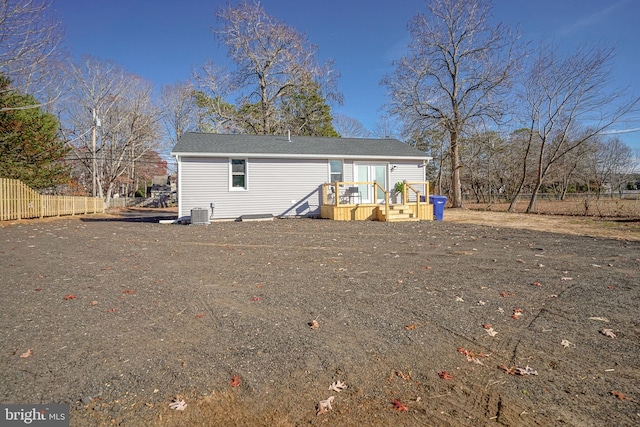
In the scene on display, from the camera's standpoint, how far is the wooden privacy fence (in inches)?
532

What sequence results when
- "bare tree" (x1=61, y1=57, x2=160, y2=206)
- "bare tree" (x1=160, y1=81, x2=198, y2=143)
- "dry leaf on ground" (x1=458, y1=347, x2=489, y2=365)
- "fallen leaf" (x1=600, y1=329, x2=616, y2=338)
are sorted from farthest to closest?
1. "bare tree" (x1=160, y1=81, x2=198, y2=143)
2. "bare tree" (x1=61, y1=57, x2=160, y2=206)
3. "fallen leaf" (x1=600, y1=329, x2=616, y2=338)
4. "dry leaf on ground" (x1=458, y1=347, x2=489, y2=365)

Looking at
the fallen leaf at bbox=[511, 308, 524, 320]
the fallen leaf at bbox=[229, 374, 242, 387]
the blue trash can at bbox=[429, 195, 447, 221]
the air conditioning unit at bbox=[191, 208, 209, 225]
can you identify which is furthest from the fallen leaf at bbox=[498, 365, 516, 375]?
the blue trash can at bbox=[429, 195, 447, 221]

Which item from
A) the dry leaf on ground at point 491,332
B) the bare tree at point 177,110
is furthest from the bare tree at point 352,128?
the dry leaf on ground at point 491,332

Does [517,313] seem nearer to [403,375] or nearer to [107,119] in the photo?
[403,375]

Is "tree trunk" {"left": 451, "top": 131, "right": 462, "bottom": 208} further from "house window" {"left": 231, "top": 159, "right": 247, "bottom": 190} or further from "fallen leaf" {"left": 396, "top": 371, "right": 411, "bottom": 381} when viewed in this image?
"fallen leaf" {"left": 396, "top": 371, "right": 411, "bottom": 381}

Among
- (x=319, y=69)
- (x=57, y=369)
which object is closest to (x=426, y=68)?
(x=319, y=69)

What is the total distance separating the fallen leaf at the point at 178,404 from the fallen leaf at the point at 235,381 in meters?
0.30

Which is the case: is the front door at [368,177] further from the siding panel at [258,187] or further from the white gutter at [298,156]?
the siding panel at [258,187]

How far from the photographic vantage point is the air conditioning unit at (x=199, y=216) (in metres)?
12.3

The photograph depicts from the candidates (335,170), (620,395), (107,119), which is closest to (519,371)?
(620,395)

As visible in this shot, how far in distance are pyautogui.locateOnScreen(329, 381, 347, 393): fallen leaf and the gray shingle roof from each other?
12.2 metres

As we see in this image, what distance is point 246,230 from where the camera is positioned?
1047 cm

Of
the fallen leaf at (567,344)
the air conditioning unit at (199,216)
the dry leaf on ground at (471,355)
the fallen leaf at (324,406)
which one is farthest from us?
the air conditioning unit at (199,216)

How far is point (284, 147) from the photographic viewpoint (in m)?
14.7
